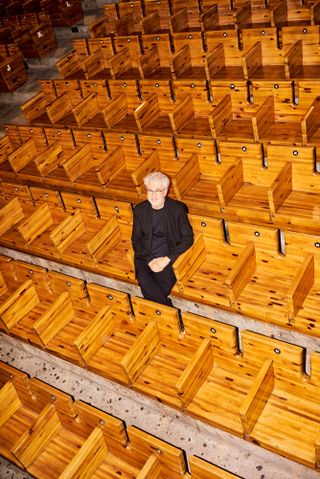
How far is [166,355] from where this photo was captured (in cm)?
141

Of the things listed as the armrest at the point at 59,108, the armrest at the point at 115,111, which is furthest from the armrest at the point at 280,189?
the armrest at the point at 59,108

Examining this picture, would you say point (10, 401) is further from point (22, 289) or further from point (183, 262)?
point (183, 262)

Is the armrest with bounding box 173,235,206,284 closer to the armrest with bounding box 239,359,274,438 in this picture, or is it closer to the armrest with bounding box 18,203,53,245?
the armrest with bounding box 239,359,274,438

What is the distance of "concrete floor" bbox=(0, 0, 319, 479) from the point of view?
115 centimetres

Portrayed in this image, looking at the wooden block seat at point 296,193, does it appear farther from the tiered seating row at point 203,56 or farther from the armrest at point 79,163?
the armrest at point 79,163

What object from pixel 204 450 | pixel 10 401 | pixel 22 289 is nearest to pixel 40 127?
pixel 22 289

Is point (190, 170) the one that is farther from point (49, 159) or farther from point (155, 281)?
point (49, 159)

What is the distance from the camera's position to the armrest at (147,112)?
1856 mm

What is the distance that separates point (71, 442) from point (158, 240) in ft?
2.09

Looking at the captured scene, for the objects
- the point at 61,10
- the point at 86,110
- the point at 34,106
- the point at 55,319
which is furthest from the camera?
the point at 61,10

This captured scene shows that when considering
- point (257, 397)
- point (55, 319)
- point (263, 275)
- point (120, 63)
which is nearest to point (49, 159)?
point (120, 63)

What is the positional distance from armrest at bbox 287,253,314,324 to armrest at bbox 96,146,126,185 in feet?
2.76

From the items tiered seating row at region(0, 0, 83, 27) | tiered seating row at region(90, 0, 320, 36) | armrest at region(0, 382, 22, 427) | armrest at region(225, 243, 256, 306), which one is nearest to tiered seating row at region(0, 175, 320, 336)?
armrest at region(225, 243, 256, 306)

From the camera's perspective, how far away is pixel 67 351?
1.49 m
